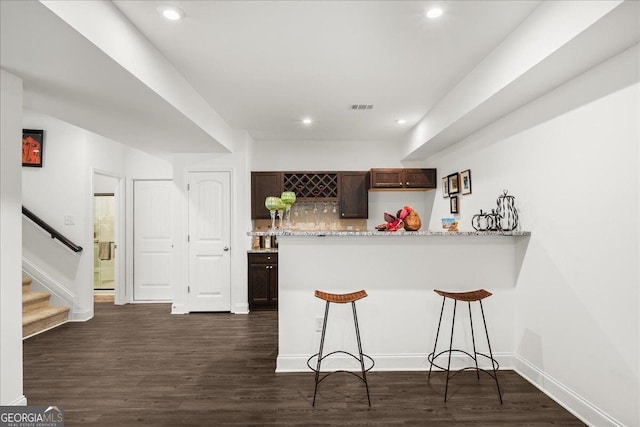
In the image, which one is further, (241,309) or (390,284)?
(241,309)

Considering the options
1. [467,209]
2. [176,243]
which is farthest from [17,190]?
[467,209]

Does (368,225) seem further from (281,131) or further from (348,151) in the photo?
(281,131)

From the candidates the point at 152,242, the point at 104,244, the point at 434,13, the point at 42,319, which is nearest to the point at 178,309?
the point at 152,242

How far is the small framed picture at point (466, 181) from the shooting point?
4.08m

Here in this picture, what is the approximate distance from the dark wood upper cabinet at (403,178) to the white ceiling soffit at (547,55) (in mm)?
1800

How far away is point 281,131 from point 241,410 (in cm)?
387

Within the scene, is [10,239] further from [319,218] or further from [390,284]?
[319,218]

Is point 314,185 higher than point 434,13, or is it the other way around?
point 434,13

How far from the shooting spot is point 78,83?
247 cm

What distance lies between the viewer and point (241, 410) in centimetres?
242

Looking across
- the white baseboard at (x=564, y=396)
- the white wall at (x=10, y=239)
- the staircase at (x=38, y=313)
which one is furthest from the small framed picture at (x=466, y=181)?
the staircase at (x=38, y=313)

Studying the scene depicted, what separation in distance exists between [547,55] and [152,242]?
5.89 m

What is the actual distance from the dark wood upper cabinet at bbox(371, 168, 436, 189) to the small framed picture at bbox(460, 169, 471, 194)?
42.0 inches

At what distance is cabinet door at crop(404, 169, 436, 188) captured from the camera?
17.6 ft
